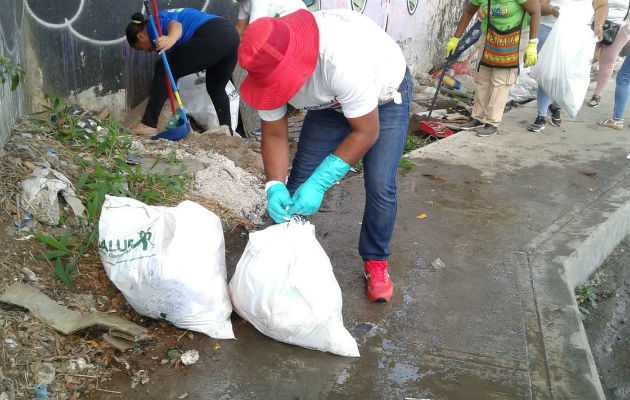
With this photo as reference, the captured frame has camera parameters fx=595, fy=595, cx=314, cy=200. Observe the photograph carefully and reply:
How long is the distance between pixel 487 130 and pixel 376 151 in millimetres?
3207

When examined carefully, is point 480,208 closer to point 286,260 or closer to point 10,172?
point 286,260

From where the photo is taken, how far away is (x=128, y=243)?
7.47 ft

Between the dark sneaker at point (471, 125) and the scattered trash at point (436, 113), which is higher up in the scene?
the dark sneaker at point (471, 125)

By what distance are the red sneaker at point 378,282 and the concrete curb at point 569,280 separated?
63cm

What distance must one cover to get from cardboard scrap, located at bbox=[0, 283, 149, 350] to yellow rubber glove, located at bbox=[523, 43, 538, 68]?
13.9 feet

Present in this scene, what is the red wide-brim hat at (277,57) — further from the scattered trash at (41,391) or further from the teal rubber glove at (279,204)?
the scattered trash at (41,391)

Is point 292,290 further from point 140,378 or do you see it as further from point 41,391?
point 41,391

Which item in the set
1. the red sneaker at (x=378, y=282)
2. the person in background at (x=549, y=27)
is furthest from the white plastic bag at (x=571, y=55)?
the red sneaker at (x=378, y=282)

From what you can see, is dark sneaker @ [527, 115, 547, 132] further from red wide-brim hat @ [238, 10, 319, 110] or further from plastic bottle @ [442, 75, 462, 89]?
red wide-brim hat @ [238, 10, 319, 110]

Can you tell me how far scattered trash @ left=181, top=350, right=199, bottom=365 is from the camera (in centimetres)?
224

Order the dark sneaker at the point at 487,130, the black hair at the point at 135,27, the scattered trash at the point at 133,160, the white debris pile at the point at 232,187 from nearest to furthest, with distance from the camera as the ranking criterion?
the white debris pile at the point at 232,187 → the scattered trash at the point at 133,160 → the black hair at the point at 135,27 → the dark sneaker at the point at 487,130

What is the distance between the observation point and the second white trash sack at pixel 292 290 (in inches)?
87.3

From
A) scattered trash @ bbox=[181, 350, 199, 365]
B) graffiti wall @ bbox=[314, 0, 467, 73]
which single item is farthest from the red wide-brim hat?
graffiti wall @ bbox=[314, 0, 467, 73]

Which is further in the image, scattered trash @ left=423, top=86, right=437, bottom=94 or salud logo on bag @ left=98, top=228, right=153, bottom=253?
scattered trash @ left=423, top=86, right=437, bottom=94
